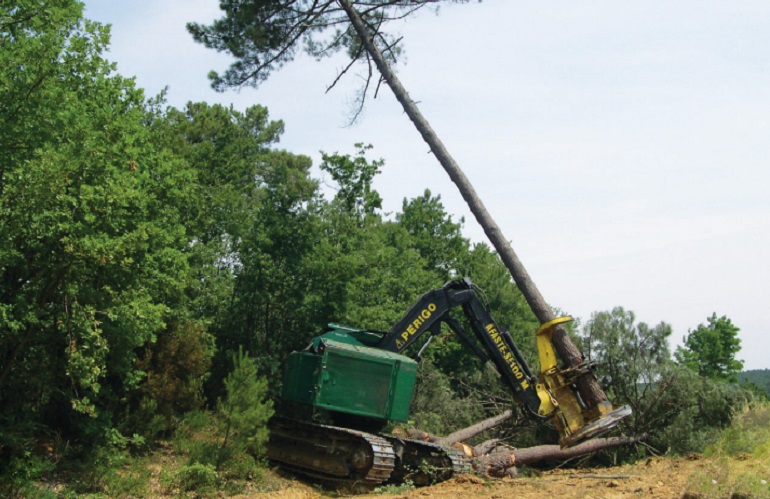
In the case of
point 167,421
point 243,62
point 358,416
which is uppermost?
point 243,62

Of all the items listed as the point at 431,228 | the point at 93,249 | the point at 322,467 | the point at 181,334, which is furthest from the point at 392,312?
the point at 431,228

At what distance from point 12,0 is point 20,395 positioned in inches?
248

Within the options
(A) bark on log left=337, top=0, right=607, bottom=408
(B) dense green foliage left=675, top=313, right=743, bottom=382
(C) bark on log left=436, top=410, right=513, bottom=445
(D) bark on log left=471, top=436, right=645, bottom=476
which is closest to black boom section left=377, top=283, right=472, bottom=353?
(A) bark on log left=337, top=0, right=607, bottom=408

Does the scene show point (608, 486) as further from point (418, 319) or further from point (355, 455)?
point (418, 319)

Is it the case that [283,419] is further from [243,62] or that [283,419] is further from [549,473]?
[243,62]

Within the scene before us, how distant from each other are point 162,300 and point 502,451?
7321mm

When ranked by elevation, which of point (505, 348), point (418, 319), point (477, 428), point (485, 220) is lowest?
point (477, 428)

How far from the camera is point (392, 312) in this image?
19828 millimetres

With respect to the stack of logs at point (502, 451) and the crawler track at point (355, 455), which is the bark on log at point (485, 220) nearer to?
the stack of logs at point (502, 451)

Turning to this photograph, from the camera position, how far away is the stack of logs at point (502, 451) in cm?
1340

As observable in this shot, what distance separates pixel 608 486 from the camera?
32.8ft

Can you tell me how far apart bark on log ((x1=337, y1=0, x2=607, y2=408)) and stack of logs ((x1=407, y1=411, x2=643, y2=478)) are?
5.31 feet

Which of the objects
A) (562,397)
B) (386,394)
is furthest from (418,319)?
(562,397)

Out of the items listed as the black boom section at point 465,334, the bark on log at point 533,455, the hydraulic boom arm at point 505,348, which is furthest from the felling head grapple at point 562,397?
the bark on log at point 533,455
